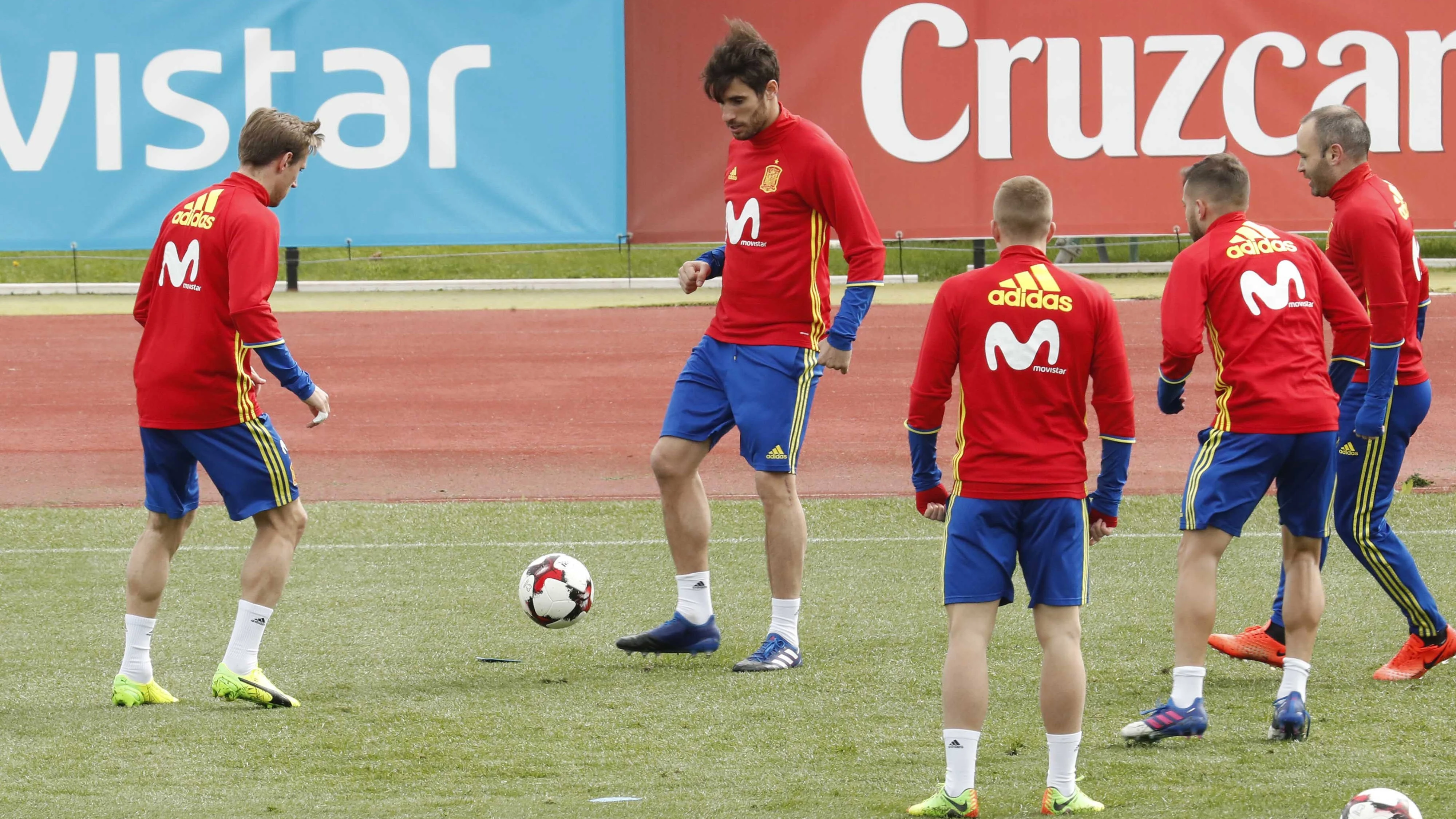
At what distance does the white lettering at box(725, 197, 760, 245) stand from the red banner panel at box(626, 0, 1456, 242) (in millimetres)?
8829

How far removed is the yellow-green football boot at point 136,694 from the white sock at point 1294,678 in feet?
11.6

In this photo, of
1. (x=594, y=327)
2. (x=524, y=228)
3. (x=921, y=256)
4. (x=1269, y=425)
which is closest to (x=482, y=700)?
(x=1269, y=425)

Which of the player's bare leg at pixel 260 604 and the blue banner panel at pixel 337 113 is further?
the blue banner panel at pixel 337 113

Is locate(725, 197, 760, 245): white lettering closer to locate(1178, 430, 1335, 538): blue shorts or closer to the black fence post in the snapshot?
locate(1178, 430, 1335, 538): blue shorts

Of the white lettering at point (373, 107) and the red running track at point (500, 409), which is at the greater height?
the white lettering at point (373, 107)

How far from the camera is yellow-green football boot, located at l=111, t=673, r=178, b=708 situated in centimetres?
545

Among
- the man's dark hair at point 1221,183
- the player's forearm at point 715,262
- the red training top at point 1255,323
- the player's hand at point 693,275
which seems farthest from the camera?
the player's forearm at point 715,262

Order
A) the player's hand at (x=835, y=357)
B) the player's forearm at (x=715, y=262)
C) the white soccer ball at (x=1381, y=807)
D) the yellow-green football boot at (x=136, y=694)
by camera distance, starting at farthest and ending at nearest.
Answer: the player's forearm at (x=715, y=262)
the player's hand at (x=835, y=357)
the yellow-green football boot at (x=136, y=694)
the white soccer ball at (x=1381, y=807)

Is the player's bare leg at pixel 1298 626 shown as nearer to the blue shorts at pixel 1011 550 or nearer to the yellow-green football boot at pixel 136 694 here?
the blue shorts at pixel 1011 550

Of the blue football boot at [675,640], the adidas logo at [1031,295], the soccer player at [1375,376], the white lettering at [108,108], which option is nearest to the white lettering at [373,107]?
the white lettering at [108,108]

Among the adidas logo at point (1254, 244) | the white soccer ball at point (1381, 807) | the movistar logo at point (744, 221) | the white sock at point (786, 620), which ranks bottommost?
the white sock at point (786, 620)

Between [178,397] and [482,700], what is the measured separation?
1.40 metres

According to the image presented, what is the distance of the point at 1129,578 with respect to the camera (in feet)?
24.9

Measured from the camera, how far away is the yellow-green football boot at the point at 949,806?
4031 mm
